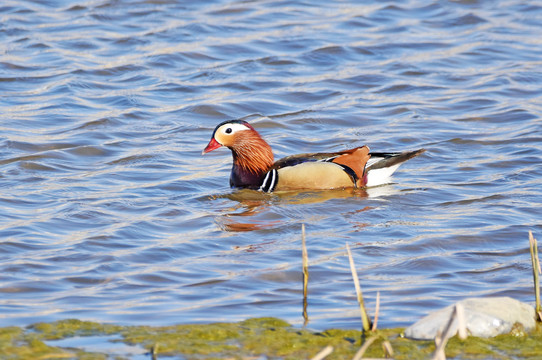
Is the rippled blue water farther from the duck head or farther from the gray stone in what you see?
the gray stone

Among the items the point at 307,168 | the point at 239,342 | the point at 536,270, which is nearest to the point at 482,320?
the point at 536,270

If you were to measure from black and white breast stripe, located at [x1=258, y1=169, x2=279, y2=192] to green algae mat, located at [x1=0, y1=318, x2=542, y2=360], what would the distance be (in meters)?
4.60

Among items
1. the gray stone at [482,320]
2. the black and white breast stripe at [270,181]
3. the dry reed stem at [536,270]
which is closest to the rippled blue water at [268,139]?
the black and white breast stripe at [270,181]

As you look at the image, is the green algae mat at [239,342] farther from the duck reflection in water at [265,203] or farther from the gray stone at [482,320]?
the duck reflection in water at [265,203]

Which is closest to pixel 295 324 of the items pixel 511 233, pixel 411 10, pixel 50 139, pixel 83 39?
pixel 511 233

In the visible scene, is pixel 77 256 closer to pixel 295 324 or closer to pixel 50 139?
pixel 295 324

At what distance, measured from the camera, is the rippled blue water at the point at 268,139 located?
23.9 feet

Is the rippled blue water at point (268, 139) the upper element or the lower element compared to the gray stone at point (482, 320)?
upper

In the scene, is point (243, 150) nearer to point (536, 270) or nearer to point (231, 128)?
point (231, 128)

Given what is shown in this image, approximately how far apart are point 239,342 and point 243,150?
5.43 metres

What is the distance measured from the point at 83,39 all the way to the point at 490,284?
429 inches

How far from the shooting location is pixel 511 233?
875 centimetres

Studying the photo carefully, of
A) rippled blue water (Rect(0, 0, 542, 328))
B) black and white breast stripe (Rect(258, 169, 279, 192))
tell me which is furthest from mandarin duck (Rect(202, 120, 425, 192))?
rippled blue water (Rect(0, 0, 542, 328))

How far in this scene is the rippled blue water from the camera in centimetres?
727
